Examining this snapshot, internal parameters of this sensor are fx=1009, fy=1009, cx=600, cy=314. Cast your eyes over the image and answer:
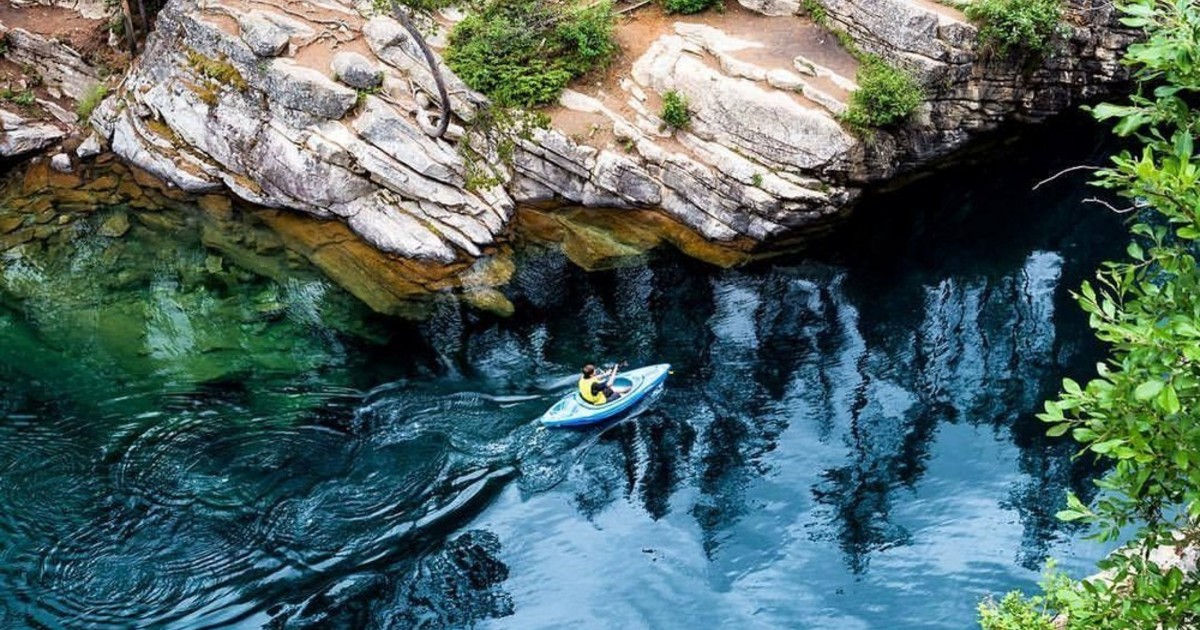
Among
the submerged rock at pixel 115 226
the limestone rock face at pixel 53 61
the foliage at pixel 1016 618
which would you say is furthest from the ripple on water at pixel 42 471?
the foliage at pixel 1016 618

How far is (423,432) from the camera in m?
19.2

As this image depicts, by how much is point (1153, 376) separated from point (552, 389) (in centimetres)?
1349

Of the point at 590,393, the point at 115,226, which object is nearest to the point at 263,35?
the point at 115,226

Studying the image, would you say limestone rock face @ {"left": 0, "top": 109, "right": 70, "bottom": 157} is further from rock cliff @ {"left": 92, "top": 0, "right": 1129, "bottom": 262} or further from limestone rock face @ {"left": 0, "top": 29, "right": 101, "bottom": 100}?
rock cliff @ {"left": 92, "top": 0, "right": 1129, "bottom": 262}

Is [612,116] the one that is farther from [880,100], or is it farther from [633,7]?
[880,100]

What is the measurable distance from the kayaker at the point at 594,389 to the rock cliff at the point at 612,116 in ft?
20.3

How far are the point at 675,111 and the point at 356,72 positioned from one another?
313 inches

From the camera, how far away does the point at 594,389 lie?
62.7 feet

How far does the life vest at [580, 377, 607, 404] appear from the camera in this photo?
1911 centimetres

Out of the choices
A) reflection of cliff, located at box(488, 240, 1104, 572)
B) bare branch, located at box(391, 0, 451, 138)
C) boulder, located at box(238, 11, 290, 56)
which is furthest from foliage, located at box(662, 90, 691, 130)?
boulder, located at box(238, 11, 290, 56)

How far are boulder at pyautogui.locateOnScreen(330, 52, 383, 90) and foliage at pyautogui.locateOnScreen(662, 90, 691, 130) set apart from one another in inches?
283

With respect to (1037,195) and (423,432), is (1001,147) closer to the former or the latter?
(1037,195)

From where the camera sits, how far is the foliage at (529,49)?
998 inches

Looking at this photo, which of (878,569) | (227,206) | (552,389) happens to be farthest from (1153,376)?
(227,206)
